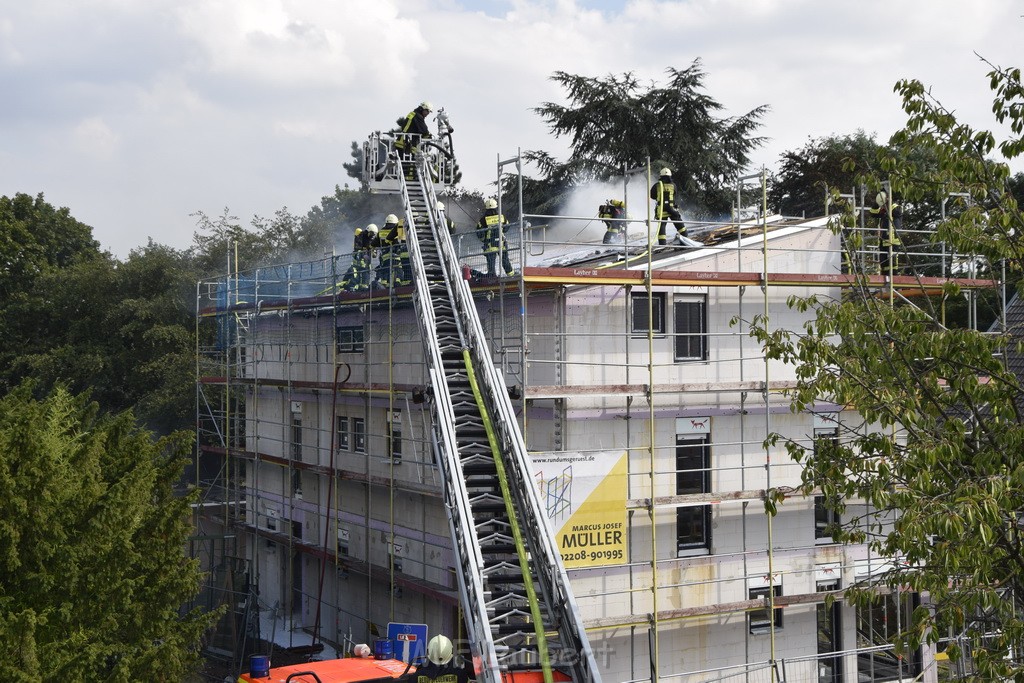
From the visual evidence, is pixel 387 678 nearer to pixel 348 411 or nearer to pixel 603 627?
pixel 603 627

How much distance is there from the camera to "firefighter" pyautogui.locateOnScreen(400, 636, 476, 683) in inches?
501

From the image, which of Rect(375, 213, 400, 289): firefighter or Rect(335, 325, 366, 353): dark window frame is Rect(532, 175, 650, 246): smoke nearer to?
Rect(335, 325, 366, 353): dark window frame

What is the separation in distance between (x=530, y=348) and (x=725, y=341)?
3.45 m

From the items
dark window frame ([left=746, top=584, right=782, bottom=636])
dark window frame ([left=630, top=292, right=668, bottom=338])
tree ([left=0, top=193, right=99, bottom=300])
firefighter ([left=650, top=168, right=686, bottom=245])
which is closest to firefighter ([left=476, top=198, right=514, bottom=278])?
dark window frame ([left=630, top=292, right=668, bottom=338])

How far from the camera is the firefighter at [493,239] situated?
62.6 feet

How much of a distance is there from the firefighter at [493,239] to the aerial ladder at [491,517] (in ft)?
1.98

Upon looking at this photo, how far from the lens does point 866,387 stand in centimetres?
1127

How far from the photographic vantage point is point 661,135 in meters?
40.5

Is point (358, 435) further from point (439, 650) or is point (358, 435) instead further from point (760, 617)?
point (439, 650)

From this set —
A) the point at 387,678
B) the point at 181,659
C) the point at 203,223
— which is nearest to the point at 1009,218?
the point at 387,678

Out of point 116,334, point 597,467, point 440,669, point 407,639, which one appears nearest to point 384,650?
point 440,669

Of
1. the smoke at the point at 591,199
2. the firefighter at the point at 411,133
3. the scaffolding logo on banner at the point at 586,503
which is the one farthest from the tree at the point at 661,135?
the scaffolding logo on banner at the point at 586,503

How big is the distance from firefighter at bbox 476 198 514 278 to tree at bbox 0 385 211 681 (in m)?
6.52

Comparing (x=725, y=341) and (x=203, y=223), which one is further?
(x=203, y=223)
